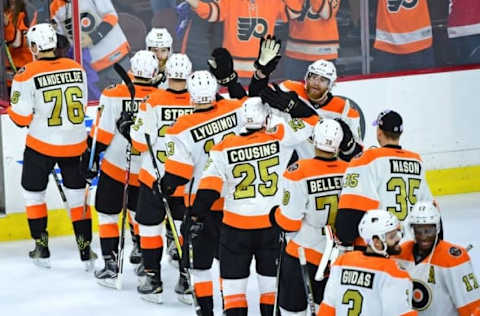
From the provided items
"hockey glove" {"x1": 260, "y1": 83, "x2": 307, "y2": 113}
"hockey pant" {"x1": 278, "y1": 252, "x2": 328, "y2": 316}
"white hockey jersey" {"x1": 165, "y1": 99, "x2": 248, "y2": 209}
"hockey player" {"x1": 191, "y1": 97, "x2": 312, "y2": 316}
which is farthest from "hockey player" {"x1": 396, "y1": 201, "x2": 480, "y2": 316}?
"white hockey jersey" {"x1": 165, "y1": 99, "x2": 248, "y2": 209}

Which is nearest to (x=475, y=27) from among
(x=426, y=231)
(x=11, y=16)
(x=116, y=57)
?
(x=116, y=57)

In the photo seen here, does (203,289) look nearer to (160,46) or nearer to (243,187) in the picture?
(243,187)

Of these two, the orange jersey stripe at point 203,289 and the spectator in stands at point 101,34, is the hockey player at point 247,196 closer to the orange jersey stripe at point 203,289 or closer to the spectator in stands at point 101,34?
the orange jersey stripe at point 203,289

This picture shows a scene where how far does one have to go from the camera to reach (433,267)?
523 centimetres

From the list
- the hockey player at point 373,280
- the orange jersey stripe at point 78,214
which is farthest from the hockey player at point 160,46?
the hockey player at point 373,280

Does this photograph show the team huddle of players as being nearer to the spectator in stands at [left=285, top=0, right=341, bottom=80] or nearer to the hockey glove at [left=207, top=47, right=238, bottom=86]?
the hockey glove at [left=207, top=47, right=238, bottom=86]

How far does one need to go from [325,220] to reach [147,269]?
1.83 meters

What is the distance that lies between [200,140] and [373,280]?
1982mm

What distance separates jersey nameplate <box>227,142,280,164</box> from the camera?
6.13 m

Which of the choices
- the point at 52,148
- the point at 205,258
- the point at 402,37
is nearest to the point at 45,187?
the point at 52,148

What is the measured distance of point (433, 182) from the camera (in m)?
9.91

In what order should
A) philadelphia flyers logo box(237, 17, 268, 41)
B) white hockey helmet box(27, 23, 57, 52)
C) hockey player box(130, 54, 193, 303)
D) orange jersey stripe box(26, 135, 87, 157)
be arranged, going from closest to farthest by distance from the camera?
hockey player box(130, 54, 193, 303) → white hockey helmet box(27, 23, 57, 52) → orange jersey stripe box(26, 135, 87, 157) → philadelphia flyers logo box(237, 17, 268, 41)

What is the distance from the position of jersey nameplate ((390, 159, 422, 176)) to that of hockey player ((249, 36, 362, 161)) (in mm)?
721

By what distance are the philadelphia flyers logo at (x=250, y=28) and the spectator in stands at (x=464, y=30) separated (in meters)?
1.61
